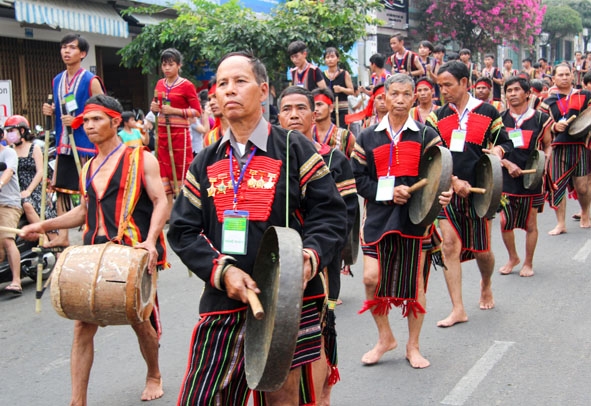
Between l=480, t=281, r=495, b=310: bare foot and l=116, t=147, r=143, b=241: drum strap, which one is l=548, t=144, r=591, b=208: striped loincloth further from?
l=116, t=147, r=143, b=241: drum strap

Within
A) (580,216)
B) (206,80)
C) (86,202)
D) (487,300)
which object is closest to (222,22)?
(206,80)

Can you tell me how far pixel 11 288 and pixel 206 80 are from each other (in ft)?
35.4

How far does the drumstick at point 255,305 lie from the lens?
9.65 ft

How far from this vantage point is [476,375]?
5.44 m

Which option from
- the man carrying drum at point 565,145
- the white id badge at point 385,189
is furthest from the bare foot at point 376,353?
the man carrying drum at point 565,145

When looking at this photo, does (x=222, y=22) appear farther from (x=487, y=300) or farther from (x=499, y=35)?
(x=499, y=35)

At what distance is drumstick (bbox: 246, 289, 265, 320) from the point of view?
2941mm

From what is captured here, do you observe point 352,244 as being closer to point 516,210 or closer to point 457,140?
point 457,140

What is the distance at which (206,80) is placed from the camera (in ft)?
59.4

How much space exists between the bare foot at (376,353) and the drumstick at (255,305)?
2.75 metres

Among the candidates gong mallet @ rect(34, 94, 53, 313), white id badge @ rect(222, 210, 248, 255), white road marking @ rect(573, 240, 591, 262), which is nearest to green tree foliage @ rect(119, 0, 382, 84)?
white road marking @ rect(573, 240, 591, 262)

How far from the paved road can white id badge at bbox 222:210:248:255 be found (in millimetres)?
2038

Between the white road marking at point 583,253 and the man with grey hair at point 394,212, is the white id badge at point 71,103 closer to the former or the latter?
the man with grey hair at point 394,212

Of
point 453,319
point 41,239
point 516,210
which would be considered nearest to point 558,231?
point 516,210
